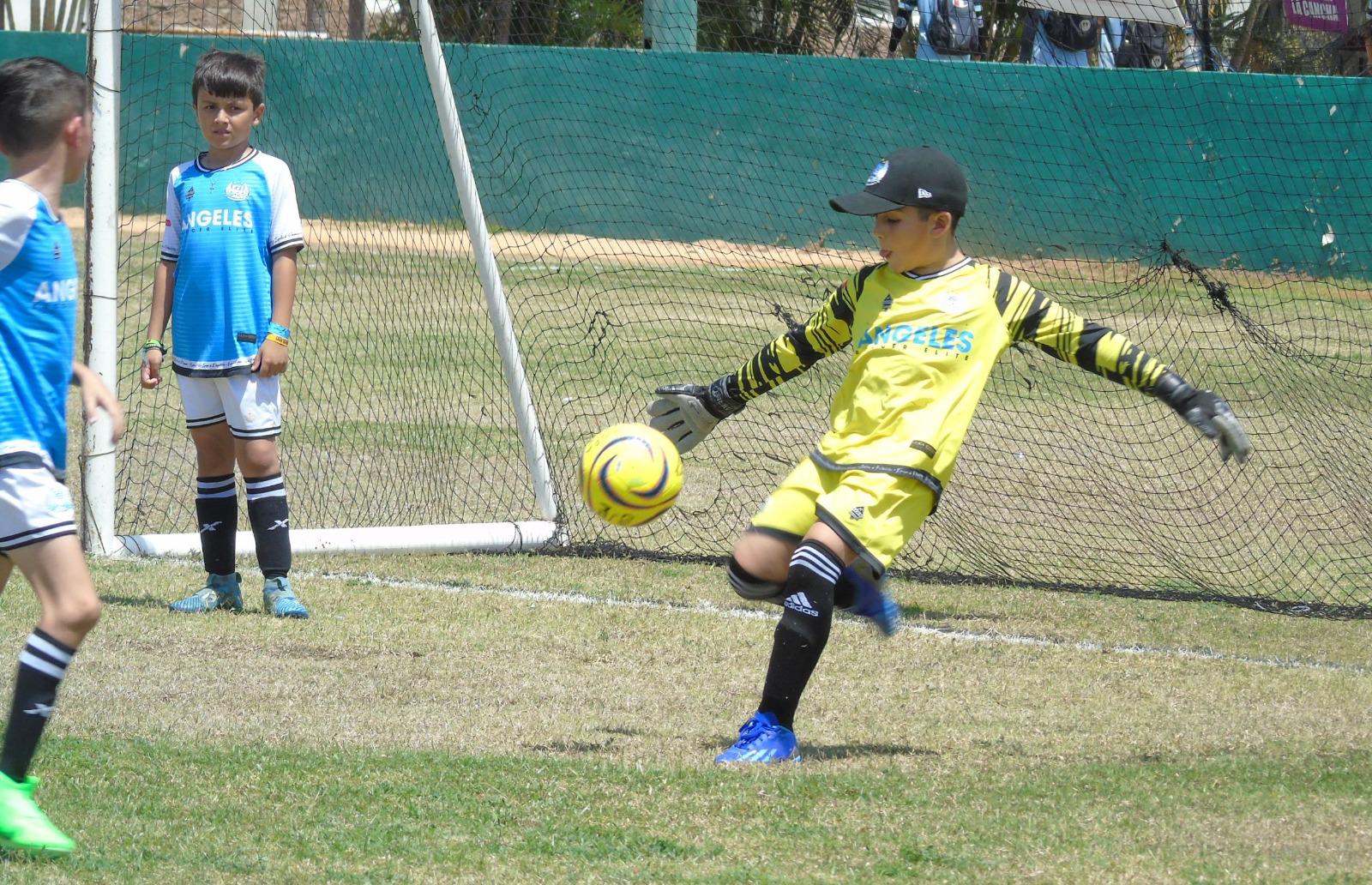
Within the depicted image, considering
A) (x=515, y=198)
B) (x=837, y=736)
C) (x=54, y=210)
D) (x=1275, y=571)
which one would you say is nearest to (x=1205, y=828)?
(x=837, y=736)

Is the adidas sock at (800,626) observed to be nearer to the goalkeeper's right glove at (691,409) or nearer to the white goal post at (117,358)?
the goalkeeper's right glove at (691,409)

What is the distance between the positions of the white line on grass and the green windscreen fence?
0.94 meters

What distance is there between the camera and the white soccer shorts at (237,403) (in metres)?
5.92

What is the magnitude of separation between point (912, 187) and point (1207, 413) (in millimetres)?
1089

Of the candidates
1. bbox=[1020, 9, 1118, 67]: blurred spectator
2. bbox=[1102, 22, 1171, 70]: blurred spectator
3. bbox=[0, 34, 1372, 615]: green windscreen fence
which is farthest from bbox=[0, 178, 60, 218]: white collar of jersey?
bbox=[1102, 22, 1171, 70]: blurred spectator

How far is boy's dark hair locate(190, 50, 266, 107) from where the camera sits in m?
5.82

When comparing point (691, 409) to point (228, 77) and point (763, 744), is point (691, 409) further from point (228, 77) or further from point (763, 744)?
point (228, 77)

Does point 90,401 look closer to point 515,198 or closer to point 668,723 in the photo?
point 668,723

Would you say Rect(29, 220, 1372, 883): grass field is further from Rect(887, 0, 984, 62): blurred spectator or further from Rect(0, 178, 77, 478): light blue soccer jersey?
Rect(887, 0, 984, 62): blurred spectator

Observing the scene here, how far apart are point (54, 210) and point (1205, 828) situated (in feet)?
10.7

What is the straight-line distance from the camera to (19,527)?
3.64 metres

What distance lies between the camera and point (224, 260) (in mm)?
5918

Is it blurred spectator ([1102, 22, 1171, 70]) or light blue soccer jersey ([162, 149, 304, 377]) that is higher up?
blurred spectator ([1102, 22, 1171, 70])

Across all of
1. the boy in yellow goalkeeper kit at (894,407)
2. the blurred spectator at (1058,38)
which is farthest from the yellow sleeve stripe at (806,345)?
the blurred spectator at (1058,38)
